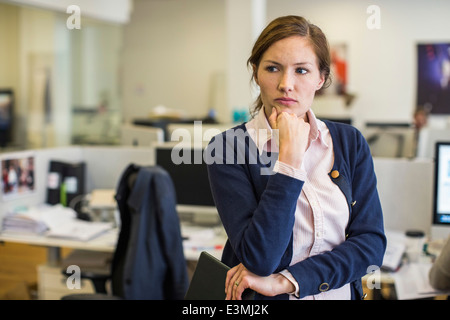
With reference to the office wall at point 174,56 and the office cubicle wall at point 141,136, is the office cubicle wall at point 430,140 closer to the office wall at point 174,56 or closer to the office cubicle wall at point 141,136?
the office cubicle wall at point 141,136

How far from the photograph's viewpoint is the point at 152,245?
227 cm

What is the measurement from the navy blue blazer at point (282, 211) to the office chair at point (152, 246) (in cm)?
118

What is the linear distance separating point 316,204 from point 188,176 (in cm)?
194

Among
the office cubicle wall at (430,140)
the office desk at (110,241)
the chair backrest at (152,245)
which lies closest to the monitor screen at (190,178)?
the office desk at (110,241)

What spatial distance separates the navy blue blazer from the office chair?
118 centimetres

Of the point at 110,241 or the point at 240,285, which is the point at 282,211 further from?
the point at 110,241

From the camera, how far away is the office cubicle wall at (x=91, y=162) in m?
3.24

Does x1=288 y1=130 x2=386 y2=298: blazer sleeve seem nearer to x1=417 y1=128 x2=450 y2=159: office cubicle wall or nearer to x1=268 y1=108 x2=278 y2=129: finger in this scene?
x1=268 y1=108 x2=278 y2=129: finger

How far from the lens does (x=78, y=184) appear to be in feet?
11.2

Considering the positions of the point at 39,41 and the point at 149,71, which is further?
the point at 149,71

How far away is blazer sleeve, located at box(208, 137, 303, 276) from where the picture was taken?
95 cm
